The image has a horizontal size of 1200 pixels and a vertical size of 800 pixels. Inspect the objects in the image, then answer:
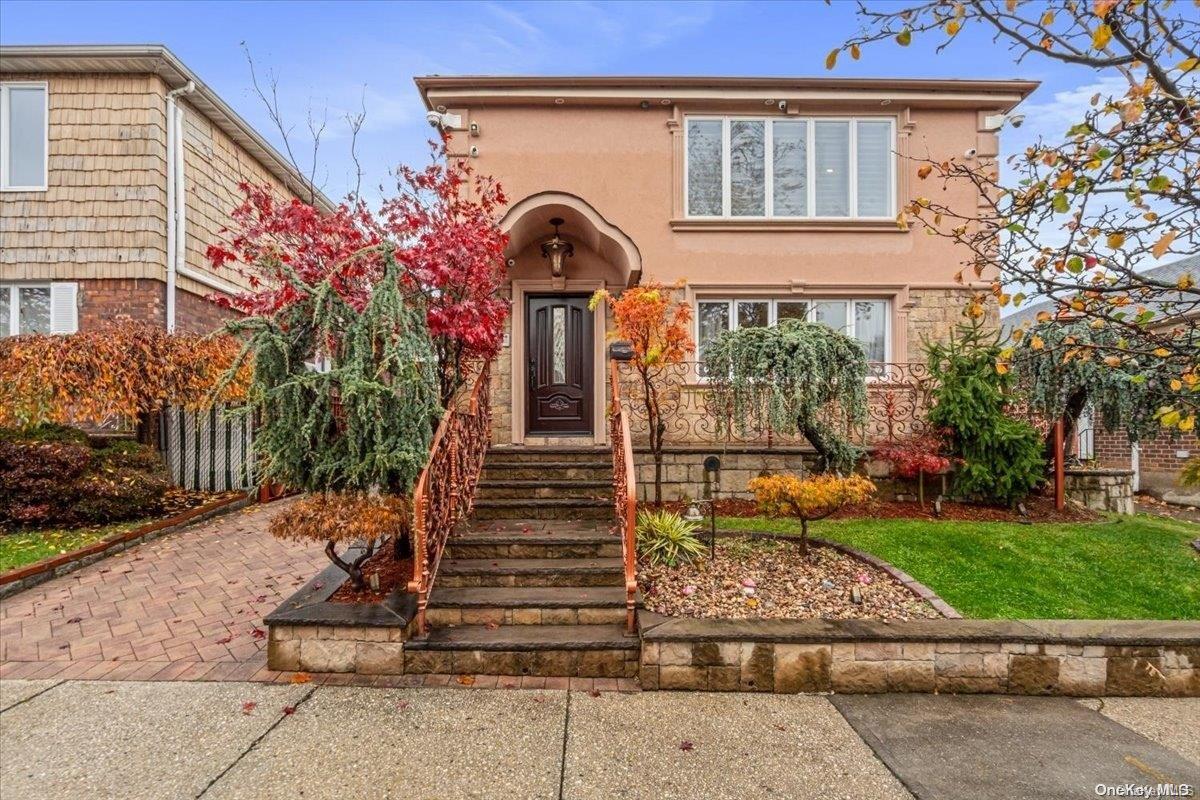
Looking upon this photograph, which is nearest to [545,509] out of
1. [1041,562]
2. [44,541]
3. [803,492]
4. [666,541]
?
[666,541]

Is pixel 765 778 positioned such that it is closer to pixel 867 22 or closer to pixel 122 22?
pixel 867 22

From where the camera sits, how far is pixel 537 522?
17.6 ft

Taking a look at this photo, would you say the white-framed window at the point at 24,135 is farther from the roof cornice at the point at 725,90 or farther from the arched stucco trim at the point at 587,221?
the arched stucco trim at the point at 587,221

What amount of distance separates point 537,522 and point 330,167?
6586 millimetres

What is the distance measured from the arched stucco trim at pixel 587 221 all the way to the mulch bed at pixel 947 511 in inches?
127

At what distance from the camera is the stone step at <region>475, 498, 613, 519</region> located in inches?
212

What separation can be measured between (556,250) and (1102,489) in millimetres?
8100

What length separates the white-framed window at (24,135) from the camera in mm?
8789

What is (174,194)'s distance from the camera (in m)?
8.99

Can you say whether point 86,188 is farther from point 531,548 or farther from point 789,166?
point 789,166

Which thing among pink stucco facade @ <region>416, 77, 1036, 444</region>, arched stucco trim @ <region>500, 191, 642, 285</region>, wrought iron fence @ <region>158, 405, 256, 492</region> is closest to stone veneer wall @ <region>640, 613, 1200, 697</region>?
pink stucco facade @ <region>416, 77, 1036, 444</region>

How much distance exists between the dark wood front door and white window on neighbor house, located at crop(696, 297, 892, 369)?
72.0 inches

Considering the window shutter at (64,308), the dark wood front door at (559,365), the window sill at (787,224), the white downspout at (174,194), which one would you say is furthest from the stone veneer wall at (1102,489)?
the window shutter at (64,308)

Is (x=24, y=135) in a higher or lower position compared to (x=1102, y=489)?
higher
